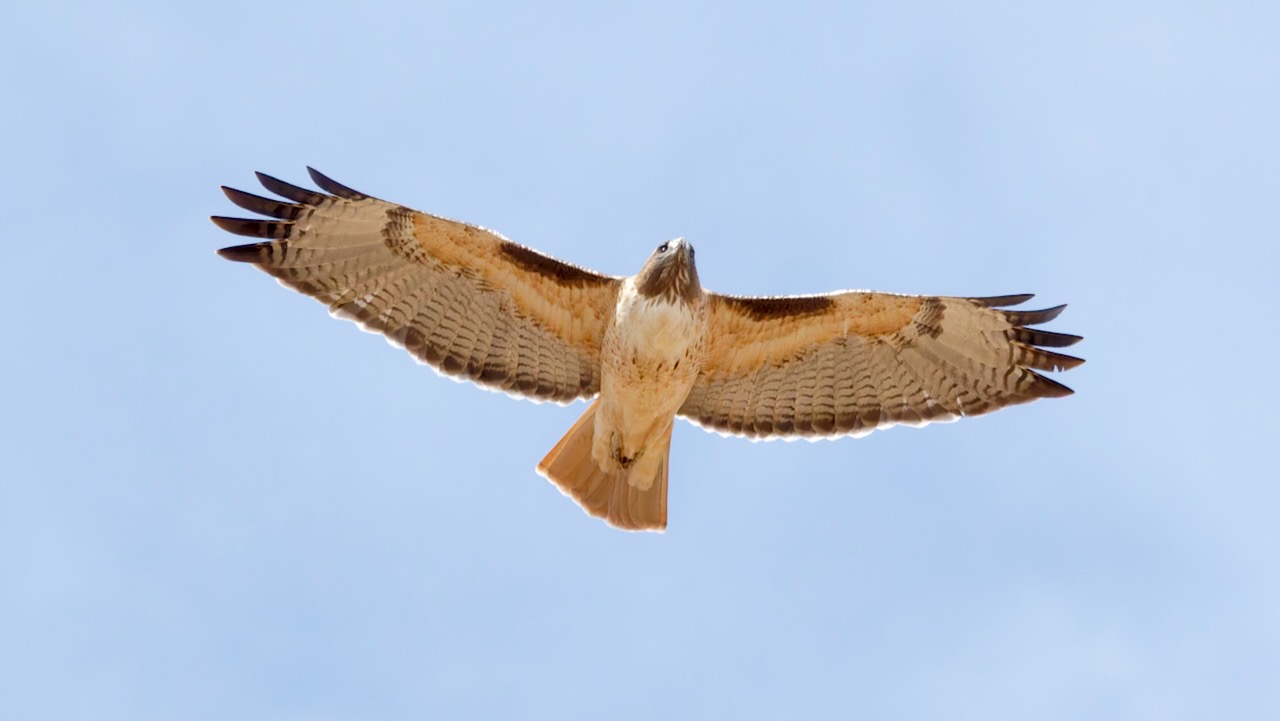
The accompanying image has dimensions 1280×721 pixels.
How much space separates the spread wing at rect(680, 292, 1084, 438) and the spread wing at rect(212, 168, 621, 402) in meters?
1.03

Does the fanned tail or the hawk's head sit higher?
the hawk's head

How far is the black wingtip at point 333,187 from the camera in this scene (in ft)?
38.6

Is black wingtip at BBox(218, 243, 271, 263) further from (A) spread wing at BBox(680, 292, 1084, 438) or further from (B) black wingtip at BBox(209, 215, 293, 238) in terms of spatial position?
(A) spread wing at BBox(680, 292, 1084, 438)

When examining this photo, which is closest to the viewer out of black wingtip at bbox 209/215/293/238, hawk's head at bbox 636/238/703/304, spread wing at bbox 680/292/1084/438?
hawk's head at bbox 636/238/703/304

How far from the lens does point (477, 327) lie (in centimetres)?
1253

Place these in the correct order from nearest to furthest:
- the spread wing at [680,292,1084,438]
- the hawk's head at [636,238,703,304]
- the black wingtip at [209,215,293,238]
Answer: the hawk's head at [636,238,703,304] → the black wingtip at [209,215,293,238] → the spread wing at [680,292,1084,438]

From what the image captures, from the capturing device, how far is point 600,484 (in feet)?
41.5

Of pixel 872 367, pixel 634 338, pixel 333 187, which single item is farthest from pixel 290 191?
pixel 872 367

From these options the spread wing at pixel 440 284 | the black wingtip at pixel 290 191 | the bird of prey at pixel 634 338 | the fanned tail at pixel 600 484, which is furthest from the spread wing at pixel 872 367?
the black wingtip at pixel 290 191

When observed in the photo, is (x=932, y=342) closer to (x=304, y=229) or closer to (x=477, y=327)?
(x=477, y=327)

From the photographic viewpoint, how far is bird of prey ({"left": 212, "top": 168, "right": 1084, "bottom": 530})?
12.0 m

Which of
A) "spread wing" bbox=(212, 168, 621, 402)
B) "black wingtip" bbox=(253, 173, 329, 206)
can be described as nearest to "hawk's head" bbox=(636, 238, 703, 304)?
"spread wing" bbox=(212, 168, 621, 402)

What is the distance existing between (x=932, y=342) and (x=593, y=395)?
2586mm

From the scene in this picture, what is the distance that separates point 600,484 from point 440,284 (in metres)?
1.90
